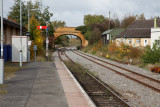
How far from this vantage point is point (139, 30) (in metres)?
46.1

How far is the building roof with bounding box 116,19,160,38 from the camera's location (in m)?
44.1

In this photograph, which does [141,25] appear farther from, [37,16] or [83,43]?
[83,43]

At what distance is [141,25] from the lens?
157 ft

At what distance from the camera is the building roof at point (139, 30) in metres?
44.1

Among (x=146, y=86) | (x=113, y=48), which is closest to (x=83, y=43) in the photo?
(x=113, y=48)

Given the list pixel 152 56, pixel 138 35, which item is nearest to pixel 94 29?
pixel 138 35

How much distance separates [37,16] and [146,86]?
42201 millimetres

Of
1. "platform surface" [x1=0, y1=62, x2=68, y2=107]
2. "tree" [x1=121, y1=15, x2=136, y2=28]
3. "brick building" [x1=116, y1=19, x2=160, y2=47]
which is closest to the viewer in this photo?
"platform surface" [x1=0, y1=62, x2=68, y2=107]

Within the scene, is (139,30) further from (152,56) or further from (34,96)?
(34,96)

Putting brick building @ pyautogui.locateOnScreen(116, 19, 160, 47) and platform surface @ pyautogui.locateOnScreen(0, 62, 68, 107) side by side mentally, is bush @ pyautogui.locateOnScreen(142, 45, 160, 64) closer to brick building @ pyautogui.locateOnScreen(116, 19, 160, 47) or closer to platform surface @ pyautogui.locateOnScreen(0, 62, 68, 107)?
platform surface @ pyautogui.locateOnScreen(0, 62, 68, 107)

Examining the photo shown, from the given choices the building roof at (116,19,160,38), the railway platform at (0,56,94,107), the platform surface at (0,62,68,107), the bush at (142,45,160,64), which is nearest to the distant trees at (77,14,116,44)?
the building roof at (116,19,160,38)

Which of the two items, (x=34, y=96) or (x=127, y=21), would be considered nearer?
(x=34, y=96)

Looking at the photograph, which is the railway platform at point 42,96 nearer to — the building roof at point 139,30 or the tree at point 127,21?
the building roof at point 139,30

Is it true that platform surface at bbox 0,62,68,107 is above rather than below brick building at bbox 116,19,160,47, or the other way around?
below
